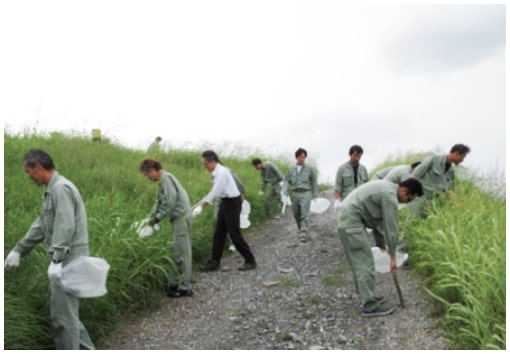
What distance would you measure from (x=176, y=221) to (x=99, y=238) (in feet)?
3.32

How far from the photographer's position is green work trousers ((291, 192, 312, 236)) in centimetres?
941

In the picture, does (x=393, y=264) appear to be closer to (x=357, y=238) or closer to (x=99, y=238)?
(x=357, y=238)

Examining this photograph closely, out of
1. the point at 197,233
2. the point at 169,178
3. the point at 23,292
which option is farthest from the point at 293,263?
the point at 23,292

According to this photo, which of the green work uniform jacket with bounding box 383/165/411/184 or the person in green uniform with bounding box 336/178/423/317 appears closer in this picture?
the person in green uniform with bounding box 336/178/423/317

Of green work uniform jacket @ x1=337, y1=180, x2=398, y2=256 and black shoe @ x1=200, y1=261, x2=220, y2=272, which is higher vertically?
green work uniform jacket @ x1=337, y1=180, x2=398, y2=256

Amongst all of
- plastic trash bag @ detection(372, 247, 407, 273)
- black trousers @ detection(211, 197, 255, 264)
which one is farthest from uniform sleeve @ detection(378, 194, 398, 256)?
black trousers @ detection(211, 197, 255, 264)

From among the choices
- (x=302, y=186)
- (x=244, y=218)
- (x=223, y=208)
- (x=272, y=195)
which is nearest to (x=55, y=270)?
(x=223, y=208)

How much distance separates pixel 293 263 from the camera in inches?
324

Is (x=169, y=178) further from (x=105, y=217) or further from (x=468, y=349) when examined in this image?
(x=468, y=349)

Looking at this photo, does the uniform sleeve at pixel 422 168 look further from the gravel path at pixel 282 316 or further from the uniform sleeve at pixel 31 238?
the uniform sleeve at pixel 31 238

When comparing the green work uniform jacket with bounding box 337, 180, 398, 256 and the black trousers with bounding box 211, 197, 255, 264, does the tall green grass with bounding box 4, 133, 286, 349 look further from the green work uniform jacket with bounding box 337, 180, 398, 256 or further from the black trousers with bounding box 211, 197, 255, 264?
the green work uniform jacket with bounding box 337, 180, 398, 256

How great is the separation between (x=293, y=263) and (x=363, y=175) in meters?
→ 2.02

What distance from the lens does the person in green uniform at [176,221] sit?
20.7 feet

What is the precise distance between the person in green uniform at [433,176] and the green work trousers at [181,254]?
357 cm
